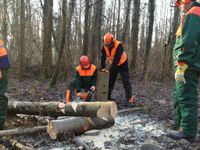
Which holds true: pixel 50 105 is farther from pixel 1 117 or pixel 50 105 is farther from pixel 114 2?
pixel 114 2

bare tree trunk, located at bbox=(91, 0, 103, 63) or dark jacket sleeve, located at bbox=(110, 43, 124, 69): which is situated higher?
bare tree trunk, located at bbox=(91, 0, 103, 63)

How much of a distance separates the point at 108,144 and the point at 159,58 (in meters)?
11.4

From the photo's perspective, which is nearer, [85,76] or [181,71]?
[181,71]

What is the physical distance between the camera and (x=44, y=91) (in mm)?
10891

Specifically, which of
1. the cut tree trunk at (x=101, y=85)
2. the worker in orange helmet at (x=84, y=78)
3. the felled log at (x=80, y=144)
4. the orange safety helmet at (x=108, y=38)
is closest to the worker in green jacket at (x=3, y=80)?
the felled log at (x=80, y=144)

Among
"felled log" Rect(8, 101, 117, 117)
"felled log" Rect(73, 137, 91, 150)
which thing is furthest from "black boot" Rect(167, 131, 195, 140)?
"felled log" Rect(73, 137, 91, 150)

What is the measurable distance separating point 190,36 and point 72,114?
92.1 inches

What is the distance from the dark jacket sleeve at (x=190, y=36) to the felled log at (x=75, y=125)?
178 centimetres

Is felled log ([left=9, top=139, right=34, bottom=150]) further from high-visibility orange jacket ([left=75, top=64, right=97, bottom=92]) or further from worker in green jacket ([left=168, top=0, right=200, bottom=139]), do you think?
high-visibility orange jacket ([left=75, top=64, right=97, bottom=92])

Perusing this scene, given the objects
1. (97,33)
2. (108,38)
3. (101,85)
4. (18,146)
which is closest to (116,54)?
(108,38)

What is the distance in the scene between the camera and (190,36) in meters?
5.16

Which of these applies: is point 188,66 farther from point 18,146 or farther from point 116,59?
point 116,59

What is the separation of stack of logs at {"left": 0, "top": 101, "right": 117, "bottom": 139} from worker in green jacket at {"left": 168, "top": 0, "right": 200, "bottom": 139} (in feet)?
3.70

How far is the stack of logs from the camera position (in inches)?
214
